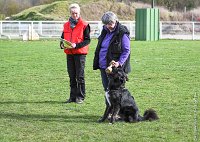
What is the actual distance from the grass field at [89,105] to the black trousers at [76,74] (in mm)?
276

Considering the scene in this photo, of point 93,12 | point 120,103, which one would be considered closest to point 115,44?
point 120,103

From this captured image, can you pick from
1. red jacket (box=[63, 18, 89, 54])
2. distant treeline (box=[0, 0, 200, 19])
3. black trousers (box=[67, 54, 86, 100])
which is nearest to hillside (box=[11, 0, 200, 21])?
distant treeline (box=[0, 0, 200, 19])

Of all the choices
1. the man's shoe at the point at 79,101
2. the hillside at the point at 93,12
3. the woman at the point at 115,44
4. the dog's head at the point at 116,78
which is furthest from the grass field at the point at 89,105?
the hillside at the point at 93,12

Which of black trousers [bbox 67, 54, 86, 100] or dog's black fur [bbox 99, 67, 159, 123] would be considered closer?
dog's black fur [bbox 99, 67, 159, 123]

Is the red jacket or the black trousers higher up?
the red jacket

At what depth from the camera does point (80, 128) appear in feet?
27.3

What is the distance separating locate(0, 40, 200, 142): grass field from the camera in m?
7.86

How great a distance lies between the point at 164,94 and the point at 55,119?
3408mm

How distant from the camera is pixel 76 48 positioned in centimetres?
1045

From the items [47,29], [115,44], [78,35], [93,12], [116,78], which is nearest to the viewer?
[116,78]

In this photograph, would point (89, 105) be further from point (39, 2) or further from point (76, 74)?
point (39, 2)

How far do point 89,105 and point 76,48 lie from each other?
1.16m

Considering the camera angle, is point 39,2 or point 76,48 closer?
point 76,48

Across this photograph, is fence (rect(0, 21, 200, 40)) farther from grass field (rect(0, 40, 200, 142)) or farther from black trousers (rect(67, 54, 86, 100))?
black trousers (rect(67, 54, 86, 100))
